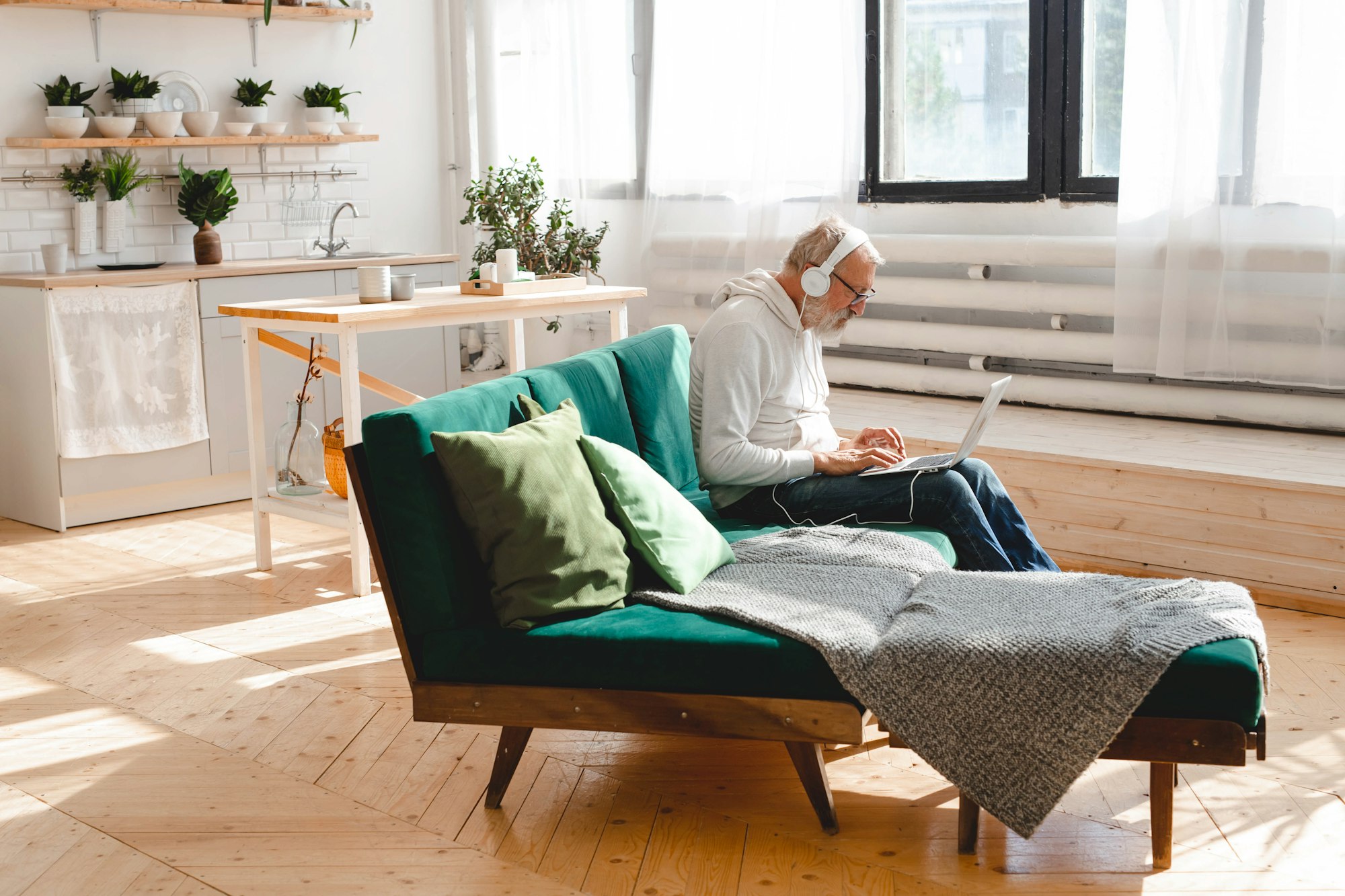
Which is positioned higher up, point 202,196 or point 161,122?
point 161,122

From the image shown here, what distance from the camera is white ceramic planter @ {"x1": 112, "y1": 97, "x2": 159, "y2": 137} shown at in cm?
568

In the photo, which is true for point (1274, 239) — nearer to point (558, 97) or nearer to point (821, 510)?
point (821, 510)

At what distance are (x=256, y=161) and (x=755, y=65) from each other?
2.34 m

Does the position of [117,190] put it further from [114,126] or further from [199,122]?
[199,122]

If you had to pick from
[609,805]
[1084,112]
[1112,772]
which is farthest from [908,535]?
[1084,112]

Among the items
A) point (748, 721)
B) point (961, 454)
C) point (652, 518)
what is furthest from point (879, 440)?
point (748, 721)

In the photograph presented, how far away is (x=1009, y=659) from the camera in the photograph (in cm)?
237

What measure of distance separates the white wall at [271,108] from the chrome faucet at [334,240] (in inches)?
3.2

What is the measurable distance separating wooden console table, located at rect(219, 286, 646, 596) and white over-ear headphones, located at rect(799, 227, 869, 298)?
119 centimetres

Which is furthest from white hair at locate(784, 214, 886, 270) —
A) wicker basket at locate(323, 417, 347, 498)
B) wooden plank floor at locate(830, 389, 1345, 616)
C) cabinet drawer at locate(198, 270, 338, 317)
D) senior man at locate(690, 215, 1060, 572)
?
cabinet drawer at locate(198, 270, 338, 317)

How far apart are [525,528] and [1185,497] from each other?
7.94 ft

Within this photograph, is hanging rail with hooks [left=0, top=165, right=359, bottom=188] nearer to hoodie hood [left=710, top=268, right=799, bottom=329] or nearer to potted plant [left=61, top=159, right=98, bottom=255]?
potted plant [left=61, top=159, right=98, bottom=255]

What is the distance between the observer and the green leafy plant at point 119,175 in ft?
18.4

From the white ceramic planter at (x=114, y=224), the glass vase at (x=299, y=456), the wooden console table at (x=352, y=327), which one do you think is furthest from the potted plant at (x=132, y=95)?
the glass vase at (x=299, y=456)
